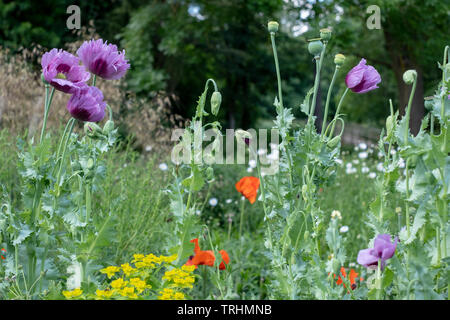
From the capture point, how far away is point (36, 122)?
4.24 m

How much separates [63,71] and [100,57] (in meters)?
0.10

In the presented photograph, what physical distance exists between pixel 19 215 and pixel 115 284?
1.16 feet

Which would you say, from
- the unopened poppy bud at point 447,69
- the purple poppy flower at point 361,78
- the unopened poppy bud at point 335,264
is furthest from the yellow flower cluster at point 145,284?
the unopened poppy bud at point 447,69

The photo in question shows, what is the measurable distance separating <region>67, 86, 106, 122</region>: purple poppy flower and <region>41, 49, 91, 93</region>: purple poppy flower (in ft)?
0.07

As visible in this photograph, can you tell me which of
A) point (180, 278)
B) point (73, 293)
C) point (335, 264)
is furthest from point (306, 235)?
point (73, 293)

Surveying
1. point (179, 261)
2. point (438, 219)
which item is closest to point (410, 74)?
point (438, 219)

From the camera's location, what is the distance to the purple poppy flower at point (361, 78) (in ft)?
4.44

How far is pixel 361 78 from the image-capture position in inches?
53.4

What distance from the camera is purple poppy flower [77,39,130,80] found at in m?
1.35

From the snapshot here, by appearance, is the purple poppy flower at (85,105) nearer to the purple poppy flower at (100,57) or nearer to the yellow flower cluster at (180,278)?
the purple poppy flower at (100,57)

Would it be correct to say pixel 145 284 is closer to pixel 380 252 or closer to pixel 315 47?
pixel 380 252

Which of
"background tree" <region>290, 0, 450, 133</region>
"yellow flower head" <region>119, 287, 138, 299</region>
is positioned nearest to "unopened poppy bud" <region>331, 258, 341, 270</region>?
"yellow flower head" <region>119, 287, 138, 299</region>

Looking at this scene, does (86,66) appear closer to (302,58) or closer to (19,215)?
(19,215)

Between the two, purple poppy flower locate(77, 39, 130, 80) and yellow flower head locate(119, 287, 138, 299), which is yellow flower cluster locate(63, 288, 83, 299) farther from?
purple poppy flower locate(77, 39, 130, 80)
